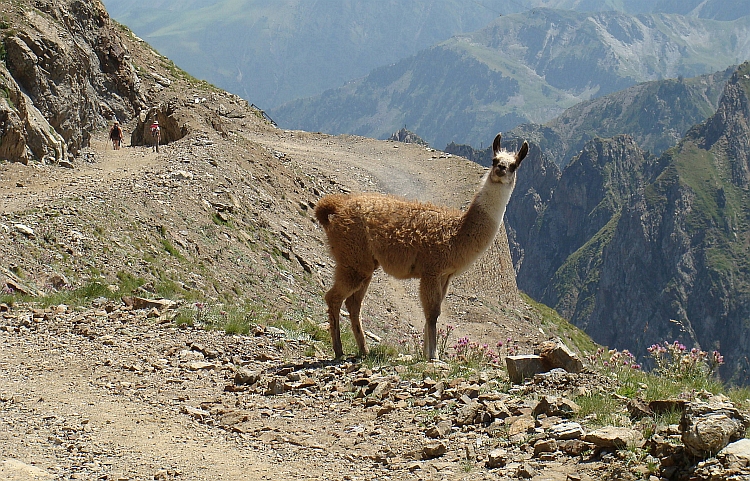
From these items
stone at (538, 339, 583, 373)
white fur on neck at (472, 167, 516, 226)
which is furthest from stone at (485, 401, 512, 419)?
white fur on neck at (472, 167, 516, 226)

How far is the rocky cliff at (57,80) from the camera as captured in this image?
26219 millimetres

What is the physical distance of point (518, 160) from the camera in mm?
11055

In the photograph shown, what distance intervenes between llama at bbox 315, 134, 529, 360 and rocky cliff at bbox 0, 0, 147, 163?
17.9 meters

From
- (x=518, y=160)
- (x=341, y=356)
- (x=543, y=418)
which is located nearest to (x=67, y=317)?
(x=341, y=356)

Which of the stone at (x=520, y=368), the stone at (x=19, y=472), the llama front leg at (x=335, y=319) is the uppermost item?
the llama front leg at (x=335, y=319)

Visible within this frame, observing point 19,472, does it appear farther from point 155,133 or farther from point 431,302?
point 155,133

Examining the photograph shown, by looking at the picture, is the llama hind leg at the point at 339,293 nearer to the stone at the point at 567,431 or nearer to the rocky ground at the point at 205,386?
the rocky ground at the point at 205,386

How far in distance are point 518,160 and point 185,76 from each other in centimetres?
4536

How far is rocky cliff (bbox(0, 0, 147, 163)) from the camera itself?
26.2 meters

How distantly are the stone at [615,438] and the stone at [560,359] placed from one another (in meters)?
2.40

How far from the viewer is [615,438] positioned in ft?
19.3

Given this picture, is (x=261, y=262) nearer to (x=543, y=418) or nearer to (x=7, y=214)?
(x=7, y=214)

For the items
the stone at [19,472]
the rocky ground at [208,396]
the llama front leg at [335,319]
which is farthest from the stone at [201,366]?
the stone at [19,472]

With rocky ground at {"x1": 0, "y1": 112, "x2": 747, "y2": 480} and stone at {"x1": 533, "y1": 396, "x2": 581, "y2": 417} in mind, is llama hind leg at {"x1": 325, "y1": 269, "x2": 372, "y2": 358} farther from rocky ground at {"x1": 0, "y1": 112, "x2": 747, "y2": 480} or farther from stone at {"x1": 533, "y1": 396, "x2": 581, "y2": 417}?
stone at {"x1": 533, "y1": 396, "x2": 581, "y2": 417}
